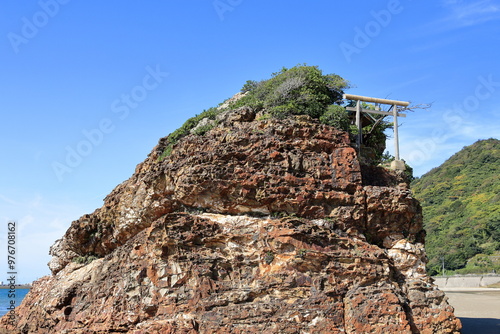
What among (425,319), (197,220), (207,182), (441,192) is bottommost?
(425,319)

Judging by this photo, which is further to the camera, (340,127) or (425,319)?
(340,127)

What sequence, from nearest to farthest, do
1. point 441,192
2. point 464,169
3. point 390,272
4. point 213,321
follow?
point 213,321 < point 390,272 < point 441,192 < point 464,169

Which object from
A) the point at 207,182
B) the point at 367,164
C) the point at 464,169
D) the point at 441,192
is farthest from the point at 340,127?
the point at 464,169

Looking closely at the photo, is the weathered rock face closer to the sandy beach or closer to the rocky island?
the rocky island

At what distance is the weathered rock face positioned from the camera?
1419cm

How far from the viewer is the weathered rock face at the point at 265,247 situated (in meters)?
14.2

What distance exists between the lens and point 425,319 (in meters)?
14.8

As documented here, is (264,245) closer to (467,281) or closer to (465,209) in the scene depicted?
(467,281)

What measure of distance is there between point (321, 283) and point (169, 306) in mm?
4552

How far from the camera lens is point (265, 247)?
15.0m

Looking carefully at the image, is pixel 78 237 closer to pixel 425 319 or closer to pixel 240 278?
pixel 240 278

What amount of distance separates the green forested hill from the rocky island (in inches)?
1892

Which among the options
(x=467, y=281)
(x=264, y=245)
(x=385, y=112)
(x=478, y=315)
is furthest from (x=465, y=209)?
(x=264, y=245)

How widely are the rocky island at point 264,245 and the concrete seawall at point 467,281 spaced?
40.1 metres
